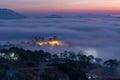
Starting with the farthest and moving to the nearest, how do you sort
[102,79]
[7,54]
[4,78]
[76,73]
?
[7,54], [102,79], [76,73], [4,78]

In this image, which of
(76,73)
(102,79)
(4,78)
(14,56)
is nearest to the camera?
(4,78)

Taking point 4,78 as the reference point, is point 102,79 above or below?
below

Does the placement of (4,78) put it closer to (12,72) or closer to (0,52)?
(12,72)

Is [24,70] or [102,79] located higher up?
[24,70]

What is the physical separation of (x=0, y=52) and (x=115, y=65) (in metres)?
14.0

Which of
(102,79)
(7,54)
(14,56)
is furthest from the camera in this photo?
(7,54)

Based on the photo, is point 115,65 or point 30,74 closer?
point 30,74

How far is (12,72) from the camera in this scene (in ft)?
106

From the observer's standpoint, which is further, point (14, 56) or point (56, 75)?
point (14, 56)

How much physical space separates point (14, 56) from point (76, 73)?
39.7ft

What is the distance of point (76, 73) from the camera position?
34.5 metres

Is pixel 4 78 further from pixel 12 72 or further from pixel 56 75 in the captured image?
pixel 56 75

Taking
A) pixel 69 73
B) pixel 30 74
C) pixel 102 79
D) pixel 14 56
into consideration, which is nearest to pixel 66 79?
pixel 69 73

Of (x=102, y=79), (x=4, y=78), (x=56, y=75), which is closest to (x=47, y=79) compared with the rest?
(x=56, y=75)
